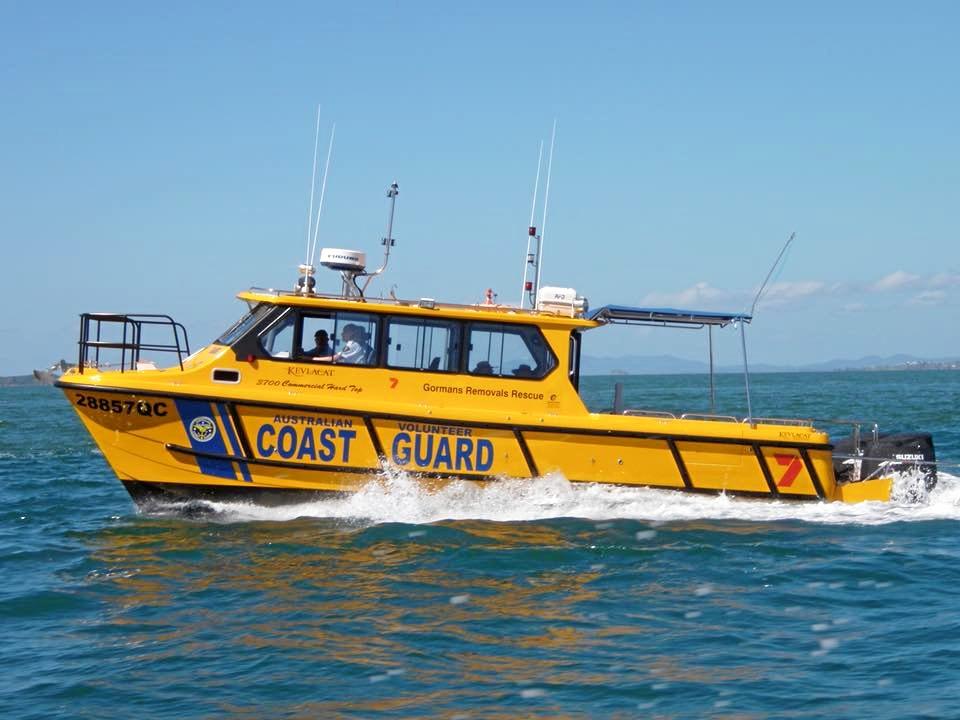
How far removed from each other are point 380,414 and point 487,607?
3088 mm

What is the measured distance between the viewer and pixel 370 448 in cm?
1076

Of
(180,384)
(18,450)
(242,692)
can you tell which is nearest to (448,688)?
(242,692)

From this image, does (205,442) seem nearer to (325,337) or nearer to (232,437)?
(232,437)

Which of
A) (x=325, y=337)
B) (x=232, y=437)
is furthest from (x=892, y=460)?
(x=232, y=437)

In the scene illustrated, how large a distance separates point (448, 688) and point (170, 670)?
180 centimetres

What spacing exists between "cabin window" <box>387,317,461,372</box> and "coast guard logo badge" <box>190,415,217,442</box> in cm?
187

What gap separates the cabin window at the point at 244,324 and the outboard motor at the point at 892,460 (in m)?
6.50

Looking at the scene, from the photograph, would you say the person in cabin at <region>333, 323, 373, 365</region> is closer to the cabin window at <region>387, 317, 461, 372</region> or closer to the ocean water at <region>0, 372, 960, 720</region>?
the cabin window at <region>387, 317, 461, 372</region>

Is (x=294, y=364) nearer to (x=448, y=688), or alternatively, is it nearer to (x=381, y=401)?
(x=381, y=401)

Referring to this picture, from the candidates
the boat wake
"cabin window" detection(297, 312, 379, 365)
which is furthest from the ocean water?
"cabin window" detection(297, 312, 379, 365)

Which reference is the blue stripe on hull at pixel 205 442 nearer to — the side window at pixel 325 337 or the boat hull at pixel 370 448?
the boat hull at pixel 370 448

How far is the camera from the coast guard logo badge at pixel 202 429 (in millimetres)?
10570

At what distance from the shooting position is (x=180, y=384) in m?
10.6

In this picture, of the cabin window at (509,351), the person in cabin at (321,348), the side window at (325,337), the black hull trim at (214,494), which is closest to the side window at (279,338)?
the side window at (325,337)
